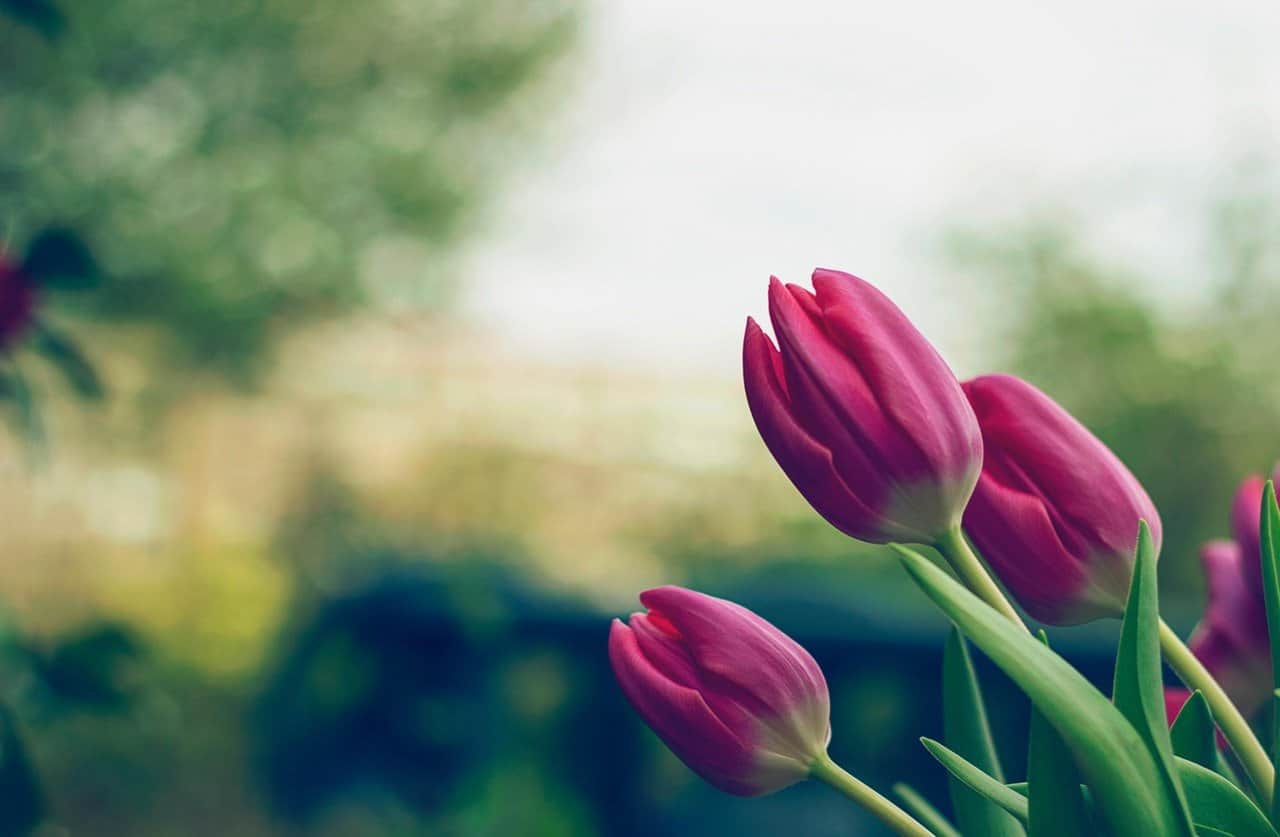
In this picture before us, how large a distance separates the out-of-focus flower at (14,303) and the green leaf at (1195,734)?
80 cm

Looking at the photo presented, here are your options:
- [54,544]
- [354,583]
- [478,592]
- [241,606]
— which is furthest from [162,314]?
[478,592]

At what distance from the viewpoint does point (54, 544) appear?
6.58m

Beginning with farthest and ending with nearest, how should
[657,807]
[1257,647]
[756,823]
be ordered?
[657,807] → [756,823] → [1257,647]

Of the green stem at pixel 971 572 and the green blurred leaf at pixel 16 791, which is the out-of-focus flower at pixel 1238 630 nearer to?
the green stem at pixel 971 572

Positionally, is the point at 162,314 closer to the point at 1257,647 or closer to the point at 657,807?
the point at 657,807

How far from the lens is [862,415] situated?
0.28m

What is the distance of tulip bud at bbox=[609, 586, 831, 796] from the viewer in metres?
0.29

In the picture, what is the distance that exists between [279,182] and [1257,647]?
7225 mm

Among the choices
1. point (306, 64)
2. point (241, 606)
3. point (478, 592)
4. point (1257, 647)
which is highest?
point (306, 64)

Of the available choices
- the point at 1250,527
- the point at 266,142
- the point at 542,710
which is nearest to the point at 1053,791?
the point at 1250,527

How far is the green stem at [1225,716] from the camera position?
11.4 inches

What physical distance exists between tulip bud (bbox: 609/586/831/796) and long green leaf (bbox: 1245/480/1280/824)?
90 mm

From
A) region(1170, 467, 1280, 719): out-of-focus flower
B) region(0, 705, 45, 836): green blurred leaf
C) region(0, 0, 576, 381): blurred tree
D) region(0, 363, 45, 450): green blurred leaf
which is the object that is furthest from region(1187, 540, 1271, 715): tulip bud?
region(0, 0, 576, 381): blurred tree

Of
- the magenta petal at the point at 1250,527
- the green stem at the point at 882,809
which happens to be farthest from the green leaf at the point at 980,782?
the magenta petal at the point at 1250,527
